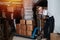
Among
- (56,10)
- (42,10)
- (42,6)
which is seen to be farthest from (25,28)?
(56,10)

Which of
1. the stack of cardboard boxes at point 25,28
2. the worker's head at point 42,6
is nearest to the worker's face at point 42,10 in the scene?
the worker's head at point 42,6

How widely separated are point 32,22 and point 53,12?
1.39 meters

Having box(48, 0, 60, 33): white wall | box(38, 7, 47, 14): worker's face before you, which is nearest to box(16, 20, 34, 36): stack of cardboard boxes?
box(38, 7, 47, 14): worker's face

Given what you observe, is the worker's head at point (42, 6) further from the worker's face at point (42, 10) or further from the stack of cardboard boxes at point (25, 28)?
the stack of cardboard boxes at point (25, 28)

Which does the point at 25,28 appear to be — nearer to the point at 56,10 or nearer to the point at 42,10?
the point at 42,10

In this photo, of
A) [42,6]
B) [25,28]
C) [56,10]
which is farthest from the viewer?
Result: [25,28]

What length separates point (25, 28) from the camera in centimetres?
559

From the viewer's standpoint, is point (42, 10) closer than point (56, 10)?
No

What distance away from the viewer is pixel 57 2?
3.99 metres

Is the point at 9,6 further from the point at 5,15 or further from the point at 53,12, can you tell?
the point at 53,12

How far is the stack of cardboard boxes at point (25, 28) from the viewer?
5484mm

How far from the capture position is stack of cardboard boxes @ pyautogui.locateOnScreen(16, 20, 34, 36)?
5.48m

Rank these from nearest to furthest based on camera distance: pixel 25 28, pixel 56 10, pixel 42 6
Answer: pixel 56 10, pixel 42 6, pixel 25 28

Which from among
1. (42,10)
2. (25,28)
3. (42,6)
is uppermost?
(42,6)
